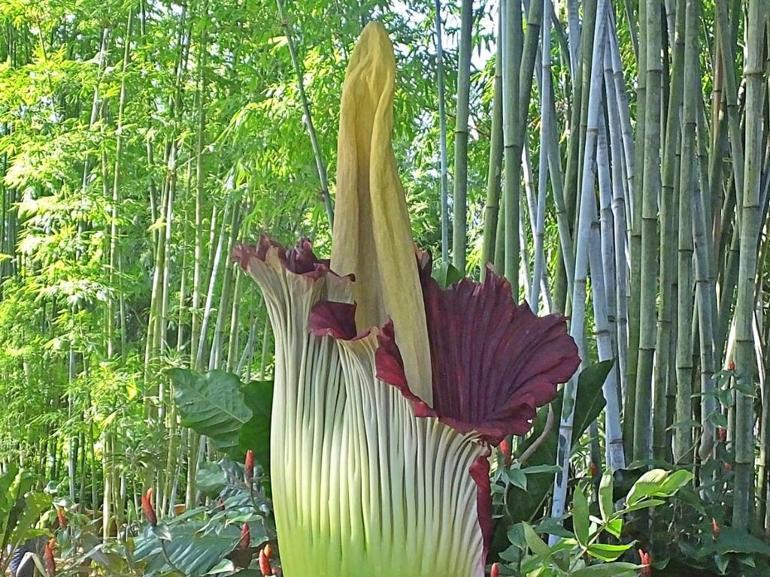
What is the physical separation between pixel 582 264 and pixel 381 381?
0.38m

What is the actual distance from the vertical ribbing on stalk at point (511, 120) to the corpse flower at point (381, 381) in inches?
10.5

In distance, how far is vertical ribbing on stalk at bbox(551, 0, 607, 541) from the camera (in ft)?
2.69

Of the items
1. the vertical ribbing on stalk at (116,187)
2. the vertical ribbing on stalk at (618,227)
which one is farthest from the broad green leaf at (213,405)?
the vertical ribbing on stalk at (116,187)

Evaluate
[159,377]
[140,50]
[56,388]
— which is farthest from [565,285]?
[56,388]

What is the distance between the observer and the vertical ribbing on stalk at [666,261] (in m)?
0.95

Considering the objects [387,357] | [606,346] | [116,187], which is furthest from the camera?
[116,187]

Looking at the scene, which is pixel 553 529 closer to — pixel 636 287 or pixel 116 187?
pixel 636 287

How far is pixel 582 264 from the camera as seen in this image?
2.77 feet

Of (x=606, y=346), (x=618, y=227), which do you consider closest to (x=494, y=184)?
(x=606, y=346)

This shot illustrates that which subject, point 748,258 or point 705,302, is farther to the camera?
point 705,302

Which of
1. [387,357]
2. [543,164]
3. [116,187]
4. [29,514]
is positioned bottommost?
[29,514]

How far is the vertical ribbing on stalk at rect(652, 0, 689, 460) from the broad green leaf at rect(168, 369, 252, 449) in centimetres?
45

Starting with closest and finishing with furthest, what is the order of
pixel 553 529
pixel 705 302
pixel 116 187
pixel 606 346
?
pixel 553 529 → pixel 606 346 → pixel 705 302 → pixel 116 187

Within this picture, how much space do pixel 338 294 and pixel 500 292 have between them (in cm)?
11
